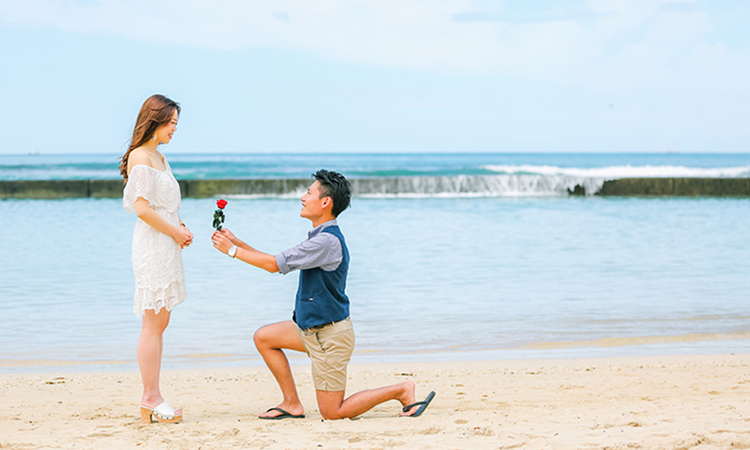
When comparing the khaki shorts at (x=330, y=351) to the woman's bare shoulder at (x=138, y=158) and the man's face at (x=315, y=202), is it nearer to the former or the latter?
the man's face at (x=315, y=202)

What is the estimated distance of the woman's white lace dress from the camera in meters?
3.39

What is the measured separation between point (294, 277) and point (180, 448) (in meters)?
6.02

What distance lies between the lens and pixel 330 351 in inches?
137

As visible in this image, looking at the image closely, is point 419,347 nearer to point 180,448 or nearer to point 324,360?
point 324,360

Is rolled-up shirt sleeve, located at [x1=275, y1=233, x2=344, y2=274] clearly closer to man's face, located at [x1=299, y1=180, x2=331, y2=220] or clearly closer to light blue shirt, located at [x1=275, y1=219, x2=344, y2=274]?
light blue shirt, located at [x1=275, y1=219, x2=344, y2=274]

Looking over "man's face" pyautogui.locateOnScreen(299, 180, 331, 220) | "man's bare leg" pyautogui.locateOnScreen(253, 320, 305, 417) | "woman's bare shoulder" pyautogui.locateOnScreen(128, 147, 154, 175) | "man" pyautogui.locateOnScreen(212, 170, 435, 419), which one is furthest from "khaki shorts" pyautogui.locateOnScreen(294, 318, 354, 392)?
"woman's bare shoulder" pyautogui.locateOnScreen(128, 147, 154, 175)

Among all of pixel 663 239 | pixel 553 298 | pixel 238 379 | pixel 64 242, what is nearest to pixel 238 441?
pixel 238 379

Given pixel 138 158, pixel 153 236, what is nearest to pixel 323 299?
pixel 153 236

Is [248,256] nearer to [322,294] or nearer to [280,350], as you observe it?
[322,294]

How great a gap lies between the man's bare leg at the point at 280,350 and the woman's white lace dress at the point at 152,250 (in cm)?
47

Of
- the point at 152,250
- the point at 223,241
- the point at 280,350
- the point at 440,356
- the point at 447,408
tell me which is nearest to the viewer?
the point at 223,241

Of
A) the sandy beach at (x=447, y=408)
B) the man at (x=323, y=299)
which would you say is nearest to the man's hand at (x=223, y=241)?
the man at (x=323, y=299)

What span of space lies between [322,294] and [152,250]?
0.81 m
